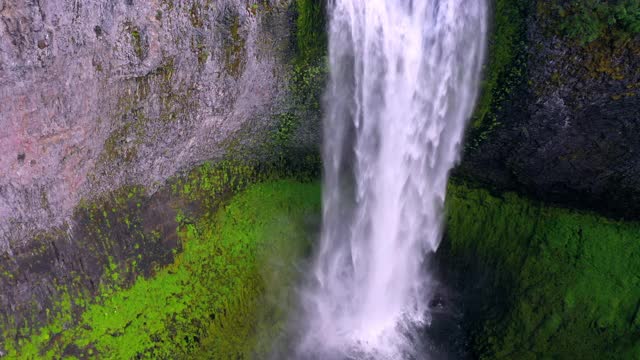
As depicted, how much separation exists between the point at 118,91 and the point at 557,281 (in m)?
7.81

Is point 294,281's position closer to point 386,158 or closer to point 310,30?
point 386,158

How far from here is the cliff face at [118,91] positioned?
20.9 ft

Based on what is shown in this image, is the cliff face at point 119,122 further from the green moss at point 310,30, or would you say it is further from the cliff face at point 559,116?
the cliff face at point 559,116

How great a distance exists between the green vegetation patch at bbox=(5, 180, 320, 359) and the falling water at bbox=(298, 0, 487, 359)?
64 cm

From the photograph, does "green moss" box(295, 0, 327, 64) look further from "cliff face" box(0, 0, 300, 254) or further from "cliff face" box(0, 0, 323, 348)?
"cliff face" box(0, 0, 300, 254)

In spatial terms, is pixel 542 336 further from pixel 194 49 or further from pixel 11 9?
pixel 11 9

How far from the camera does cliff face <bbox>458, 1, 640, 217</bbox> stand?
23.7 ft

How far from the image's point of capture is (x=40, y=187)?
23.3ft

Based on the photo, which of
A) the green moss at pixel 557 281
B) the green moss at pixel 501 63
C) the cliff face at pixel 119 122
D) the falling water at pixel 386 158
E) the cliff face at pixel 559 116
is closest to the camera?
the cliff face at pixel 119 122

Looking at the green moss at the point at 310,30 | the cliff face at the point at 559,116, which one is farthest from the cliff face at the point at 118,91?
the cliff face at the point at 559,116

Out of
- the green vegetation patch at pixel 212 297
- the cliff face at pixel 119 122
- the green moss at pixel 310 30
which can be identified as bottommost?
the green vegetation patch at pixel 212 297

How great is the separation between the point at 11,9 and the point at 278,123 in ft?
14.2

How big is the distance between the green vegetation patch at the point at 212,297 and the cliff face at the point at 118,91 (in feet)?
4.80

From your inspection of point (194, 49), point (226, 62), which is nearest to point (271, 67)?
point (226, 62)
